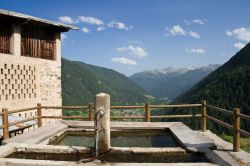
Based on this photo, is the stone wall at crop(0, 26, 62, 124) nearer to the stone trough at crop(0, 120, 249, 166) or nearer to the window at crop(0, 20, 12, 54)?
the window at crop(0, 20, 12, 54)

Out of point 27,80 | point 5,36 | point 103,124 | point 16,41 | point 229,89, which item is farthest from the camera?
point 229,89

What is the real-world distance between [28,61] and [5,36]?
2.10 m

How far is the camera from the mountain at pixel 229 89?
92250 mm

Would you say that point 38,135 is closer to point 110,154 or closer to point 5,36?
point 110,154

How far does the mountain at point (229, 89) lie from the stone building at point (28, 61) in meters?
68.0

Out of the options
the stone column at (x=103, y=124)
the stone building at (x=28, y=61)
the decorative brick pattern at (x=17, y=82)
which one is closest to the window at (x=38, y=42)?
the stone building at (x=28, y=61)

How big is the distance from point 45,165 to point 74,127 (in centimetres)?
568

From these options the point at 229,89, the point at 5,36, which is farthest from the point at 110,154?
the point at 229,89

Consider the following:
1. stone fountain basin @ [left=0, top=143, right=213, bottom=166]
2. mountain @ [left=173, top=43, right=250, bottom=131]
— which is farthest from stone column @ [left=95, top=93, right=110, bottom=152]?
mountain @ [left=173, top=43, right=250, bottom=131]

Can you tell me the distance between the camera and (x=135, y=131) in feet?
40.4

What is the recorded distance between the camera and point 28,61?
18719 millimetres

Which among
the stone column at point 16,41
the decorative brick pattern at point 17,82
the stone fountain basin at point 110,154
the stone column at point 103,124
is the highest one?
the stone column at point 16,41

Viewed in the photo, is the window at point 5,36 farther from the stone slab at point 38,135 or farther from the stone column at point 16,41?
the stone slab at point 38,135

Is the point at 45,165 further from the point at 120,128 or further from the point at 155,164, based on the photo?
the point at 120,128
